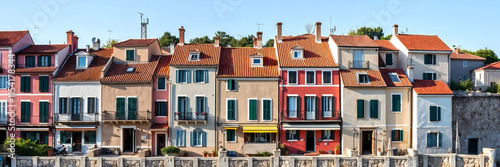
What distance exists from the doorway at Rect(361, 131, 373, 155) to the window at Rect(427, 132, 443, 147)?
473 centimetres

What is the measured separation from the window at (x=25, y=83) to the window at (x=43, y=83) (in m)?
0.97

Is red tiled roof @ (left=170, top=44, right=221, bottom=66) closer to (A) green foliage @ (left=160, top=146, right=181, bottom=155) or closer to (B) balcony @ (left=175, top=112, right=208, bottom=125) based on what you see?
(B) balcony @ (left=175, top=112, right=208, bottom=125)

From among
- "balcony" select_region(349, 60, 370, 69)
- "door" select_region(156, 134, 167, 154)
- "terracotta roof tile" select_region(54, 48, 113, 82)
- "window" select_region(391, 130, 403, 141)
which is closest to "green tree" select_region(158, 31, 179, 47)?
"terracotta roof tile" select_region(54, 48, 113, 82)

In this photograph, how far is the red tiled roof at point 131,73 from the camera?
124 ft

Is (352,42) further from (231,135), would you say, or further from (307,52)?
(231,135)

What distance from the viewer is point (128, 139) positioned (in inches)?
1554

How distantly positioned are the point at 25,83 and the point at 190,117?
580 inches

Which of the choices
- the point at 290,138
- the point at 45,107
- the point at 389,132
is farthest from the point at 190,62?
the point at 389,132

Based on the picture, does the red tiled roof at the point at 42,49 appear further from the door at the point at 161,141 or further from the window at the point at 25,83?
the door at the point at 161,141

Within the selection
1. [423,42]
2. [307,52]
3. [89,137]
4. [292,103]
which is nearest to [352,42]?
[307,52]

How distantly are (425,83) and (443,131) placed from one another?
14.3ft

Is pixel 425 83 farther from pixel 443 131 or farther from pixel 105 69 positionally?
pixel 105 69

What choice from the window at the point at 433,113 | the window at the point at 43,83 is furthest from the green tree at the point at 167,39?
the window at the point at 433,113

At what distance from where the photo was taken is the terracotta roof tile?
38188 millimetres
